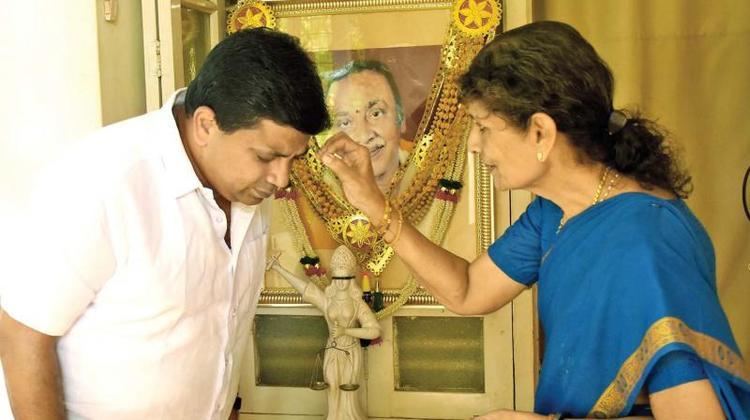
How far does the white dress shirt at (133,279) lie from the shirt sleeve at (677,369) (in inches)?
29.4

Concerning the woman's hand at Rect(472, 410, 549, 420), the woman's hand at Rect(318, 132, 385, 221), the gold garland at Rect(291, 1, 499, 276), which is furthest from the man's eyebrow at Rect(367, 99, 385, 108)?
the woman's hand at Rect(472, 410, 549, 420)

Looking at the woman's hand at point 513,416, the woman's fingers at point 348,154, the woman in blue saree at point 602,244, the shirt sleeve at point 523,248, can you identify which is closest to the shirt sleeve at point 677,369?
the woman in blue saree at point 602,244

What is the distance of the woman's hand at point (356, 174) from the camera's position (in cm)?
168

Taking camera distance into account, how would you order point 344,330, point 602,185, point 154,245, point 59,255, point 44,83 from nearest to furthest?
point 59,255
point 154,245
point 602,185
point 44,83
point 344,330

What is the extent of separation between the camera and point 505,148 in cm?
140

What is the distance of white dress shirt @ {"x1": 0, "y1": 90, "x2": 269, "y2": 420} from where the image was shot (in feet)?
3.90

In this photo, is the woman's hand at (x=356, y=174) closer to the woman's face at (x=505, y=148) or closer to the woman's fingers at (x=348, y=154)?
the woman's fingers at (x=348, y=154)

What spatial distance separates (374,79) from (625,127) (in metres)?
1.14

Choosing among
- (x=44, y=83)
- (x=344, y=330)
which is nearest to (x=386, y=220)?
(x=344, y=330)

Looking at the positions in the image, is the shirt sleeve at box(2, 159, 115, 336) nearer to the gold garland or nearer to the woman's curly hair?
the woman's curly hair

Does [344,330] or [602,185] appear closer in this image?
[602,185]

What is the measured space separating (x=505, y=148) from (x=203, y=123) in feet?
1.72

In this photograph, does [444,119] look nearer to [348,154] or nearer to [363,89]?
[363,89]

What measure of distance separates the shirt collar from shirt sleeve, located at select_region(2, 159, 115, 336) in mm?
143
